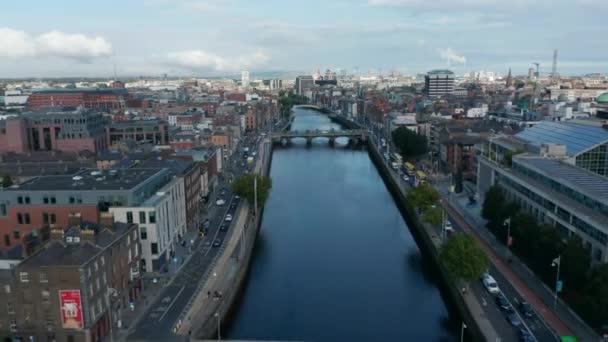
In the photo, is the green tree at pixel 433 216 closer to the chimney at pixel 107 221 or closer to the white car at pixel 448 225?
the white car at pixel 448 225

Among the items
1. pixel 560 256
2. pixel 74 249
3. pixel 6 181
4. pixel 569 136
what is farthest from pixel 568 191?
pixel 6 181

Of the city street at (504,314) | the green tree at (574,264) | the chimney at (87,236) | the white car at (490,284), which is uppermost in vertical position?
the chimney at (87,236)

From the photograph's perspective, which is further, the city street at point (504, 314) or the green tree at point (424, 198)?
the green tree at point (424, 198)

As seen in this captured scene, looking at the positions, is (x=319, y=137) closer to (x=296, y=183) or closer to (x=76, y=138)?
(x=296, y=183)

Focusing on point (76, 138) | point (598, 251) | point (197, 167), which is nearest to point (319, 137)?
point (76, 138)

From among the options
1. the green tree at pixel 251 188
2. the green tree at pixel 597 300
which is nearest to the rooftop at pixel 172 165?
the green tree at pixel 251 188

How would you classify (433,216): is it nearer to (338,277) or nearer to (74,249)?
(338,277)

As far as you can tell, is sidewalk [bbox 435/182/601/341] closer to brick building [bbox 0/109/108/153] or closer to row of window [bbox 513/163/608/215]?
row of window [bbox 513/163/608/215]

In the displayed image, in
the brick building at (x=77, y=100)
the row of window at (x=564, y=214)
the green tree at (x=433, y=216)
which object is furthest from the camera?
the brick building at (x=77, y=100)
